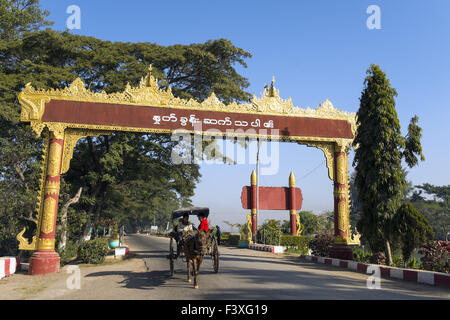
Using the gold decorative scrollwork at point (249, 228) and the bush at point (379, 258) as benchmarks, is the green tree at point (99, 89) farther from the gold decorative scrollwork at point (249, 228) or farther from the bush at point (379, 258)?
the bush at point (379, 258)

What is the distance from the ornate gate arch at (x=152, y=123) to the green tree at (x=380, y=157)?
1158mm

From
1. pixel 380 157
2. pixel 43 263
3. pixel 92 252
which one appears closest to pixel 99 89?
pixel 92 252

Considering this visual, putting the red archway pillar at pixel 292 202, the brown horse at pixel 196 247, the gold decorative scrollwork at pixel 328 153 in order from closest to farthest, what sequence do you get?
the brown horse at pixel 196 247
the gold decorative scrollwork at pixel 328 153
the red archway pillar at pixel 292 202

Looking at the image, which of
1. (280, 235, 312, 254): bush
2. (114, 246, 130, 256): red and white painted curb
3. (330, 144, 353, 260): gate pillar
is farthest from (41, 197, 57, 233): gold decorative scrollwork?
(280, 235, 312, 254): bush

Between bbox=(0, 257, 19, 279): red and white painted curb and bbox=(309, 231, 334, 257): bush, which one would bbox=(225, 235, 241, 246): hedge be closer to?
bbox=(309, 231, 334, 257): bush

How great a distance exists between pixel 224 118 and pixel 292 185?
55.8 feet

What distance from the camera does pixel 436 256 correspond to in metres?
12.8

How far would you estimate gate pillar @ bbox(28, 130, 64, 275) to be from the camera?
13.2 metres

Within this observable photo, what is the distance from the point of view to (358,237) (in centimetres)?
1612

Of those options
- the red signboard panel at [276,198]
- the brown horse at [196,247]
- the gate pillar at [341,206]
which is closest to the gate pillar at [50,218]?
the brown horse at [196,247]

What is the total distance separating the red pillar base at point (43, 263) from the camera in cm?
1309

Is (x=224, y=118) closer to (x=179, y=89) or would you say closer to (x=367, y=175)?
(x=367, y=175)

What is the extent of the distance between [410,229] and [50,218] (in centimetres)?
1386

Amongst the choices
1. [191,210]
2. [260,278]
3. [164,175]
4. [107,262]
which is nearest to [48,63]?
[164,175]
